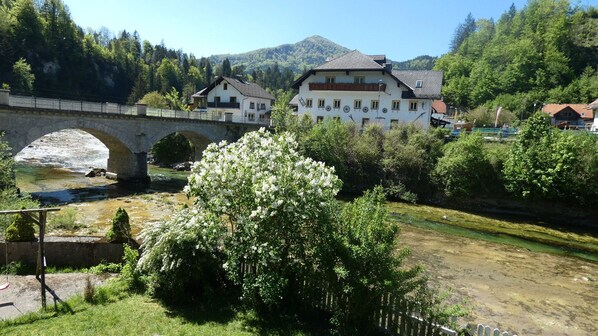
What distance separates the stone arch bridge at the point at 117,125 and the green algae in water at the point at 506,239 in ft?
82.5

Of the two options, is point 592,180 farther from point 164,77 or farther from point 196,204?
point 164,77

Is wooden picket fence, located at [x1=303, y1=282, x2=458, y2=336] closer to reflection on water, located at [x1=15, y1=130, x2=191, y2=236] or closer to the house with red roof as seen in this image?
reflection on water, located at [x1=15, y1=130, x2=191, y2=236]

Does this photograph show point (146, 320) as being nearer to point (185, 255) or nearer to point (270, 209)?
point (185, 255)

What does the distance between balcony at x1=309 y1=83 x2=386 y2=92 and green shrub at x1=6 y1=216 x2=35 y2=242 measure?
128 feet

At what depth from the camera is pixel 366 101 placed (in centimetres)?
4694

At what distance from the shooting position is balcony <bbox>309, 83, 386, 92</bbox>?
45000 millimetres

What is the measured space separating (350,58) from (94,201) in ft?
115

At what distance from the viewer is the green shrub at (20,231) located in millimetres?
12188

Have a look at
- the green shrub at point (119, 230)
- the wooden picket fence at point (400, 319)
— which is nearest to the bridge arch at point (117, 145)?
the green shrub at point (119, 230)

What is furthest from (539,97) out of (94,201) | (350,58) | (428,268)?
(94,201)

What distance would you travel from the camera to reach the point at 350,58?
158 feet

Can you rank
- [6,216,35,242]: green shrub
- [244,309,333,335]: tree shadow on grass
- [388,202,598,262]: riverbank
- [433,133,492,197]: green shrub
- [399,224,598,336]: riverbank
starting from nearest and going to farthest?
[244,309,333,335]: tree shadow on grass, [6,216,35,242]: green shrub, [399,224,598,336]: riverbank, [388,202,598,262]: riverbank, [433,133,492,197]: green shrub

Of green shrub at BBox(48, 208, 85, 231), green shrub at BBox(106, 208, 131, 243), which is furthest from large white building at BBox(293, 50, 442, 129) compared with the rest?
green shrub at BBox(106, 208, 131, 243)

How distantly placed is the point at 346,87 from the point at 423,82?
389 inches
